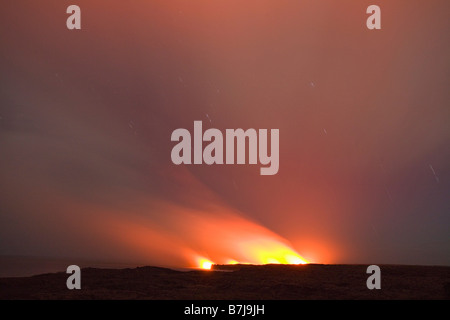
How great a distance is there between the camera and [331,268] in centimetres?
2081

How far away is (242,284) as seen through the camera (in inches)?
634

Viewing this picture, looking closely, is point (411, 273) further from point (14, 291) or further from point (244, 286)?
point (14, 291)

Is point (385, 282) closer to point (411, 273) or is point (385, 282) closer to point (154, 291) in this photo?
point (411, 273)

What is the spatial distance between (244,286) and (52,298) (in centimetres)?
583

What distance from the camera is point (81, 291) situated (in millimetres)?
14492

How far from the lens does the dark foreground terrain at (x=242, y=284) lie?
13.8 m

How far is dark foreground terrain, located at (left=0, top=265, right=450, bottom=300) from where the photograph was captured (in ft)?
45.4

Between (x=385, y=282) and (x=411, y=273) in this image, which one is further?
(x=411, y=273)
